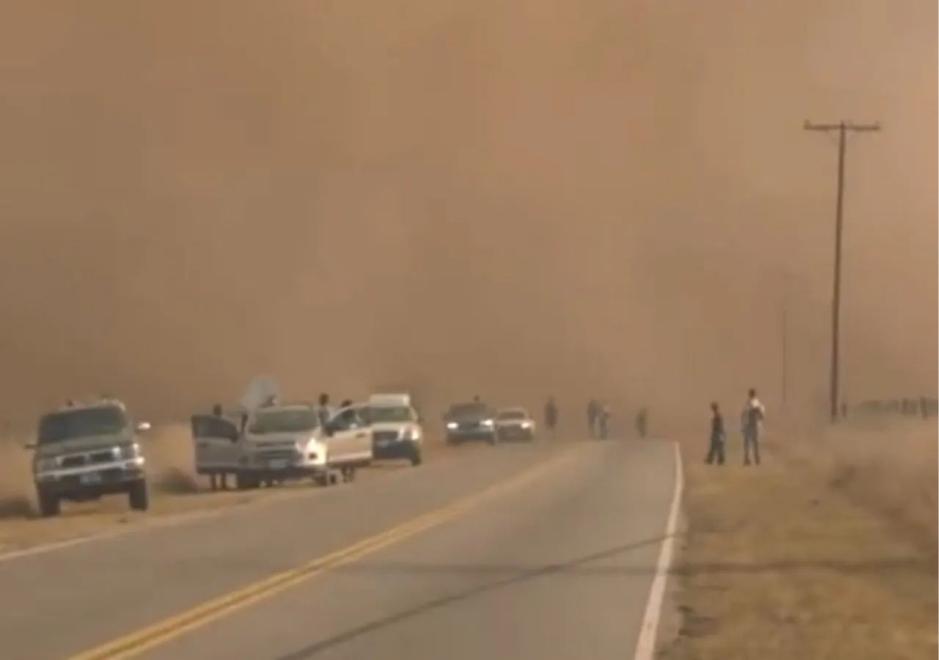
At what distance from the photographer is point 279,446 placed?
124 ft

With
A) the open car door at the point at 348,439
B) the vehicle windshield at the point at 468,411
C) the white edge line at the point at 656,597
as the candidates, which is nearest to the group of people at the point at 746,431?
the open car door at the point at 348,439

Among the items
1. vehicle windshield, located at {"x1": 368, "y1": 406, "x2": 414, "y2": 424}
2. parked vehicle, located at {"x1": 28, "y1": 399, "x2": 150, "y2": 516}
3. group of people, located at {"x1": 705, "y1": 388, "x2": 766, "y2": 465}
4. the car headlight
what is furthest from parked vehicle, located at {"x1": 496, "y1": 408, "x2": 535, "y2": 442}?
the car headlight

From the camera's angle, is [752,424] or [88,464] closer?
[88,464]

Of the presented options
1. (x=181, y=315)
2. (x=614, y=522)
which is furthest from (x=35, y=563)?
(x=181, y=315)

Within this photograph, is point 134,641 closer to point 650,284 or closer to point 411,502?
point 411,502

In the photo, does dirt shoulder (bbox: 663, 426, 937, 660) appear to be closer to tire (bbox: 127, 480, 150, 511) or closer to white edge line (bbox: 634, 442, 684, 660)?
white edge line (bbox: 634, 442, 684, 660)

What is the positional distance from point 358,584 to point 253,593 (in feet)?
4.05

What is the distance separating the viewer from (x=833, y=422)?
62.1 metres

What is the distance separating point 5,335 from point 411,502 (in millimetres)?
63256

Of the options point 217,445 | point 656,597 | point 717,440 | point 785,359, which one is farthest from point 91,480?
point 785,359

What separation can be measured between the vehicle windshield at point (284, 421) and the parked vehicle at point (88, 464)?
652 cm

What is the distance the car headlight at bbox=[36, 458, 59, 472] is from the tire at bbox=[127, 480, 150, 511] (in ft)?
3.97

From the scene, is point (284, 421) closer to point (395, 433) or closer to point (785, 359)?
point (395, 433)

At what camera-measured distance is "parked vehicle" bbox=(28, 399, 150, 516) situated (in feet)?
103
